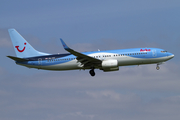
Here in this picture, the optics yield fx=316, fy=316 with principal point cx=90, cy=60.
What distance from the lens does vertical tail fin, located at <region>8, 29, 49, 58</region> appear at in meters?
64.1

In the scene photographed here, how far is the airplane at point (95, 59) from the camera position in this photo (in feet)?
192

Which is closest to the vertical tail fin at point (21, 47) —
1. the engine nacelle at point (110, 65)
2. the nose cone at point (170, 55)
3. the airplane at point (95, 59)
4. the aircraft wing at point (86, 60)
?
the airplane at point (95, 59)

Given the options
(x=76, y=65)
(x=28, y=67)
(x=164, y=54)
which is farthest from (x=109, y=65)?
(x=28, y=67)

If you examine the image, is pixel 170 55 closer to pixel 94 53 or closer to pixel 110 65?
pixel 110 65

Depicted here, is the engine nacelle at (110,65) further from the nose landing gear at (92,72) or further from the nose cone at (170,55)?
the nose cone at (170,55)

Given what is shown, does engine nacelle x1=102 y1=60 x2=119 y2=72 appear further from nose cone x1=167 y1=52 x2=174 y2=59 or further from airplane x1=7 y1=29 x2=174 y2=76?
nose cone x1=167 y1=52 x2=174 y2=59

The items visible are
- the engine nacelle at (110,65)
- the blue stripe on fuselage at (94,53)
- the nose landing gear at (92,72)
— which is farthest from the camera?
the nose landing gear at (92,72)

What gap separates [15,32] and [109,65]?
72.5 feet

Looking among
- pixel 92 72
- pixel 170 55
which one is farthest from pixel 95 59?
pixel 170 55

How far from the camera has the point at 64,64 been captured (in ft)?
198

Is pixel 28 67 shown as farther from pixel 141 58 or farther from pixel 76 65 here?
pixel 141 58

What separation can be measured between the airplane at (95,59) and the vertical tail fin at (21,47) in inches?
10.2

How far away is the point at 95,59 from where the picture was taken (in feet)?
191

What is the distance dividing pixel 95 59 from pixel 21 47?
16.7 meters
